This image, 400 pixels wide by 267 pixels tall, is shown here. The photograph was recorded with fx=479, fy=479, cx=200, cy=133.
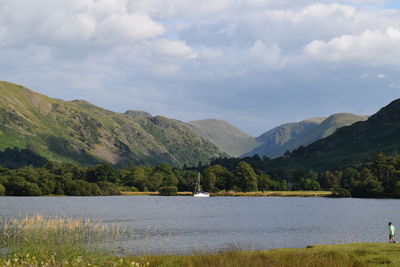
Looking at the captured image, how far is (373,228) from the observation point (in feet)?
317

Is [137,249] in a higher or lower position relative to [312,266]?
lower

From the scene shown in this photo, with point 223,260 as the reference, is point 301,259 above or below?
below

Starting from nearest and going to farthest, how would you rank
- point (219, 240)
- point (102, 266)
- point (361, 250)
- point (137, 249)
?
point (102, 266) < point (361, 250) < point (137, 249) < point (219, 240)

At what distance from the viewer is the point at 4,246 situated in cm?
5888

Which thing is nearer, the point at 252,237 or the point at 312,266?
the point at 312,266

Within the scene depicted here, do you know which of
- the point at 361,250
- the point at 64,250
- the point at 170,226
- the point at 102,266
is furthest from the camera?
the point at 170,226

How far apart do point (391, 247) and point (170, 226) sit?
59488mm

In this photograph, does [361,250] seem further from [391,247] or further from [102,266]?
[102,266]

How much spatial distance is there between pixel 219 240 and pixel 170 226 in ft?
88.4

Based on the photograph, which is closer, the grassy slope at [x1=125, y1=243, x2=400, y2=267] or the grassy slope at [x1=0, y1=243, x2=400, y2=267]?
the grassy slope at [x1=0, y1=243, x2=400, y2=267]

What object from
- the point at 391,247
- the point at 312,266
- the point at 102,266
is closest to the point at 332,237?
the point at 391,247

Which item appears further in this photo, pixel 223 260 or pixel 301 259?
pixel 301 259

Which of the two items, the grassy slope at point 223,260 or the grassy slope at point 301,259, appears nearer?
the grassy slope at point 223,260

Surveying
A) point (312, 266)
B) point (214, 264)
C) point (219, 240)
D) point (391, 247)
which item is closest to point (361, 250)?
point (391, 247)
